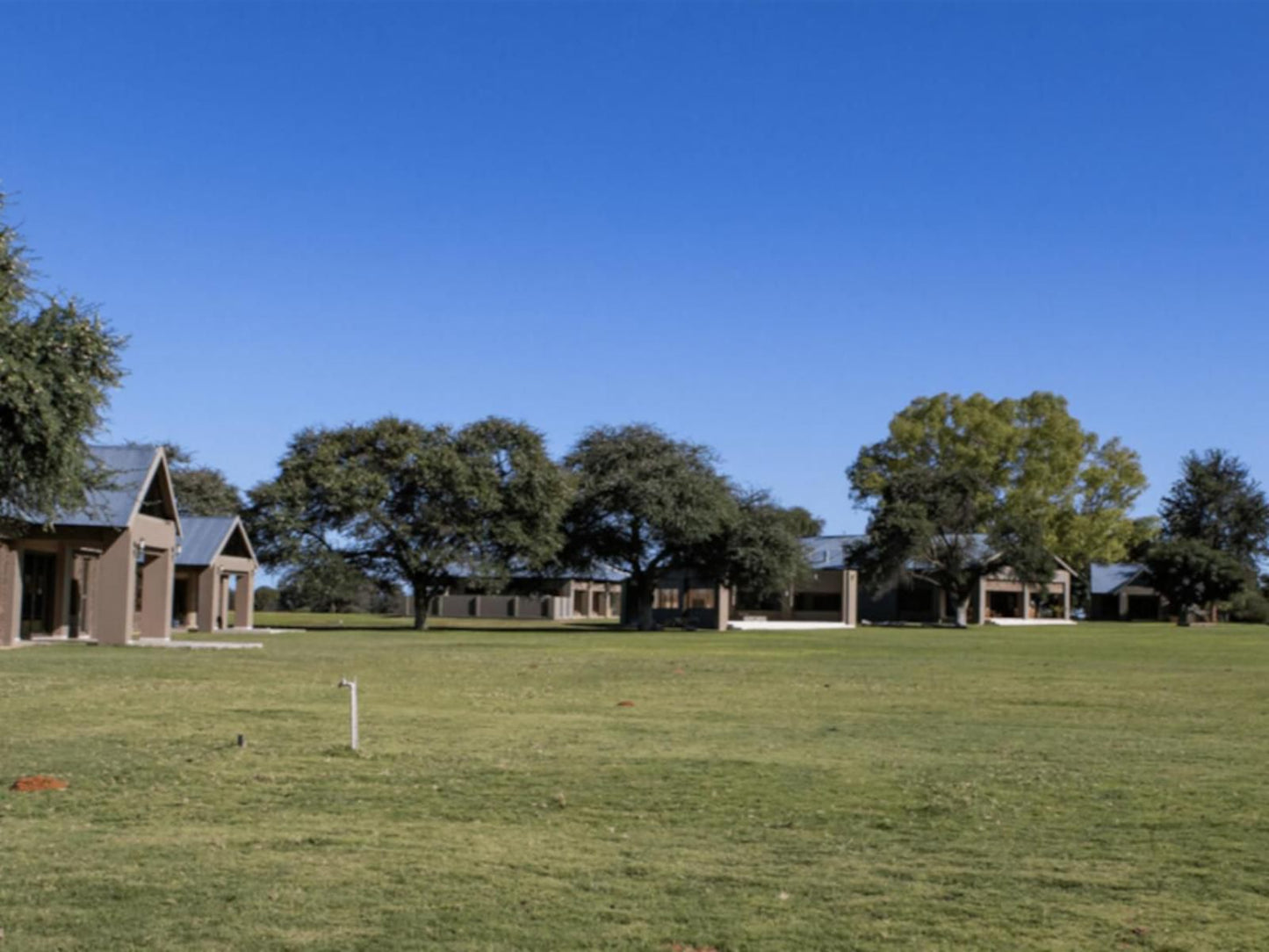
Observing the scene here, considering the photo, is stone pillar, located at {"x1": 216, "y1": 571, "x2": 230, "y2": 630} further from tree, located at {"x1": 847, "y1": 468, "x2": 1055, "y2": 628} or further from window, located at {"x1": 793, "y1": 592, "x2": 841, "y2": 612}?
window, located at {"x1": 793, "y1": 592, "x2": 841, "y2": 612}

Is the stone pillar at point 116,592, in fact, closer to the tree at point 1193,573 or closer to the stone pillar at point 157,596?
the stone pillar at point 157,596

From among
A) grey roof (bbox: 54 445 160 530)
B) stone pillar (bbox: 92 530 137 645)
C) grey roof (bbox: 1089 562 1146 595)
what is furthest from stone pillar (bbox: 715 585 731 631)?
grey roof (bbox: 1089 562 1146 595)

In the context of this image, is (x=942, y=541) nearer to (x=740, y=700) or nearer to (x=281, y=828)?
(x=740, y=700)

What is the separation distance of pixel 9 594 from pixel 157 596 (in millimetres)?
6675

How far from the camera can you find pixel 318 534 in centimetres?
6238

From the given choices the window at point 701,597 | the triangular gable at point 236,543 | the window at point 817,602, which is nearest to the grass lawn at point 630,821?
the triangular gable at point 236,543

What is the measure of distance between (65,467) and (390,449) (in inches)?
1302

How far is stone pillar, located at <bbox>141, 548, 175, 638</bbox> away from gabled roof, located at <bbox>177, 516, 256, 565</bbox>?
765 cm

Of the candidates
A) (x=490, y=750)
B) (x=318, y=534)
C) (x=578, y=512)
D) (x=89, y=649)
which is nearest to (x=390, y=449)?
(x=318, y=534)

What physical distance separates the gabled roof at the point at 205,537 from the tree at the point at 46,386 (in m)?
23.3

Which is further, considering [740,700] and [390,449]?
[390,449]

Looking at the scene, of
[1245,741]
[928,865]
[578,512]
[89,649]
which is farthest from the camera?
[578,512]

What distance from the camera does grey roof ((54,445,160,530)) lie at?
131 ft

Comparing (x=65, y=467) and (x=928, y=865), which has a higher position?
(x=65, y=467)
